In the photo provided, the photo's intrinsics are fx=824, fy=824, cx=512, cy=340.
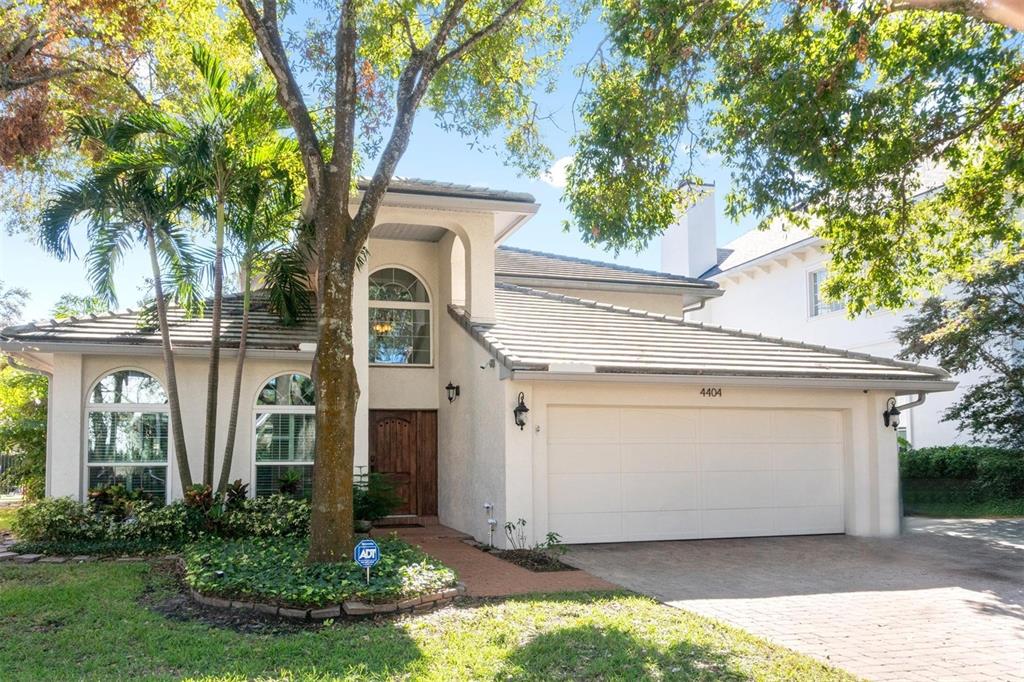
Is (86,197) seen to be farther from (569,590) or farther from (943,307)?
(943,307)

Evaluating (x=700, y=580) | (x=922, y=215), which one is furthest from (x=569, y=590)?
(x=922, y=215)

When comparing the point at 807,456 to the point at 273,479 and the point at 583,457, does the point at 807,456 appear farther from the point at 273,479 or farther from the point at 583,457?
the point at 273,479

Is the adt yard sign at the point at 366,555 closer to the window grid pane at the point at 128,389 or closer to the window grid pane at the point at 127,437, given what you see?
the window grid pane at the point at 127,437

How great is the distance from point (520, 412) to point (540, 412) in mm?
526

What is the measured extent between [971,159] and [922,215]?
3.11 feet

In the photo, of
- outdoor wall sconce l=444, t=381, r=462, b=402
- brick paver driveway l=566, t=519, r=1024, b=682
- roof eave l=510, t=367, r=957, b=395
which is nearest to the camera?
brick paver driveway l=566, t=519, r=1024, b=682

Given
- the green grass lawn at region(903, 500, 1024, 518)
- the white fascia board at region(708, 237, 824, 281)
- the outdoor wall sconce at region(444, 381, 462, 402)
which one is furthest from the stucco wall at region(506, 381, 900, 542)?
the white fascia board at region(708, 237, 824, 281)

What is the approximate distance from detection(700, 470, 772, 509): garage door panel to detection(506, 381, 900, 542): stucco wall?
3.66 feet

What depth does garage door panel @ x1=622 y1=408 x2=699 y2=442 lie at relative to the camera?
1293 cm

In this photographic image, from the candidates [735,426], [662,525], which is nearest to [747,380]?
[735,426]

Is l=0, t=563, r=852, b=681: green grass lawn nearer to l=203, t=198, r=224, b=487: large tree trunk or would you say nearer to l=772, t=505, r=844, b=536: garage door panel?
l=203, t=198, r=224, b=487: large tree trunk

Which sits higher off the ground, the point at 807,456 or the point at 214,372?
the point at 214,372

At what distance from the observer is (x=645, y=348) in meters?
13.4

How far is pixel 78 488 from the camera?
1239cm
